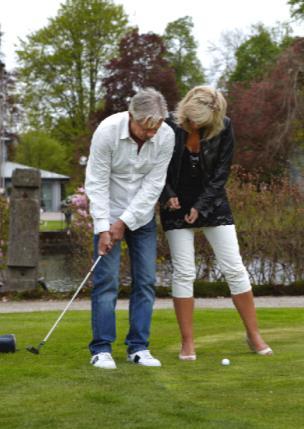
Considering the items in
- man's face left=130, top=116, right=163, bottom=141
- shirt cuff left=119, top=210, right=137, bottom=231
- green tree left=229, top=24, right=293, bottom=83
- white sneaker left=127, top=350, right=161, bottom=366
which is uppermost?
green tree left=229, top=24, right=293, bottom=83

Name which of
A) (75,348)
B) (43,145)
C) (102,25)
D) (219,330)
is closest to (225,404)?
(75,348)

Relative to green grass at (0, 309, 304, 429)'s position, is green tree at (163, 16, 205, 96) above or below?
above

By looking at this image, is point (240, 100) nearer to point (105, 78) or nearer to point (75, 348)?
point (105, 78)

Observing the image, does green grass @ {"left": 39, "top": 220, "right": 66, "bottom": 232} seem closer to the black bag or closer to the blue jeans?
the black bag

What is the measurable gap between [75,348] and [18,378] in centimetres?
145

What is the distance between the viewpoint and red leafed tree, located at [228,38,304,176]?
3778cm

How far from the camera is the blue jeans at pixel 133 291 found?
21.4 feet

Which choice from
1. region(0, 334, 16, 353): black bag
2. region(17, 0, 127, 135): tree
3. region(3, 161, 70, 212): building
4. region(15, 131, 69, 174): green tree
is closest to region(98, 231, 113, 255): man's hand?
region(0, 334, 16, 353): black bag

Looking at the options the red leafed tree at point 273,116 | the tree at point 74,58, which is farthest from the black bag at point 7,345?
the tree at point 74,58

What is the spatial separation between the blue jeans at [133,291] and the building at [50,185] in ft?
195

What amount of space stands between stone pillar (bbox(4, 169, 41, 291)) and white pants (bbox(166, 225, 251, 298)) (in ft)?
27.7

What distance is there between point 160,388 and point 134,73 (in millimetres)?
50174

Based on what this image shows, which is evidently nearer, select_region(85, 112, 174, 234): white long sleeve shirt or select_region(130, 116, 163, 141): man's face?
select_region(130, 116, 163, 141): man's face

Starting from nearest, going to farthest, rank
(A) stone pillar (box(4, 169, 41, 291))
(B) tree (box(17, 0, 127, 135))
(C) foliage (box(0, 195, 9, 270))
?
1. (A) stone pillar (box(4, 169, 41, 291))
2. (C) foliage (box(0, 195, 9, 270))
3. (B) tree (box(17, 0, 127, 135))
